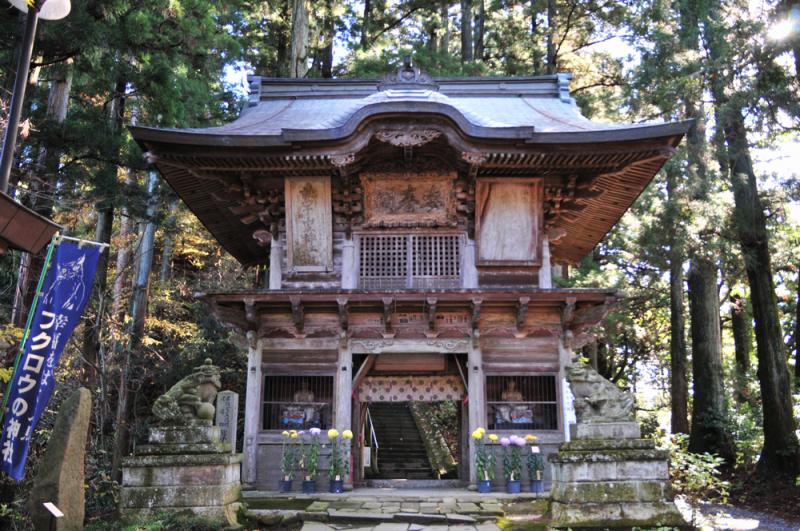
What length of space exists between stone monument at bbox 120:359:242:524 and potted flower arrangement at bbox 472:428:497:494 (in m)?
3.97

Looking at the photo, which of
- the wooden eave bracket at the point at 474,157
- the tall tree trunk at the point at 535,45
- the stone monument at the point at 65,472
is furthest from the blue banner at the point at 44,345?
the tall tree trunk at the point at 535,45

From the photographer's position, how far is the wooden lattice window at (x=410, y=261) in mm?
11320

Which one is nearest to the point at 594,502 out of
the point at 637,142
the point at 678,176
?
the point at 637,142

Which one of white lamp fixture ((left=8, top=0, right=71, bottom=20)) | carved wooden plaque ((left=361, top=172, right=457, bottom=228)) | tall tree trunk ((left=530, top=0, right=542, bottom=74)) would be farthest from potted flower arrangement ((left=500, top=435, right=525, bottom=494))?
tall tree trunk ((left=530, top=0, right=542, bottom=74))

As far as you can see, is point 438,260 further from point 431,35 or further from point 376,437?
point 431,35

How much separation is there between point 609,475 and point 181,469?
5096mm

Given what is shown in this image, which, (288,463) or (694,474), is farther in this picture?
(288,463)

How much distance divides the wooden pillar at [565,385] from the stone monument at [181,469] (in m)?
5.58

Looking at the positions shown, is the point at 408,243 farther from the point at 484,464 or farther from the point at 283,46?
the point at 283,46

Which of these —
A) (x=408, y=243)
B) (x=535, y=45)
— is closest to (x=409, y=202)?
(x=408, y=243)

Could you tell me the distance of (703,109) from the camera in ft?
51.6

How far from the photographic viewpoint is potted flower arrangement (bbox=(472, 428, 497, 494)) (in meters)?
10.1

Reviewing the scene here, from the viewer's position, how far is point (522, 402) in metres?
11.0

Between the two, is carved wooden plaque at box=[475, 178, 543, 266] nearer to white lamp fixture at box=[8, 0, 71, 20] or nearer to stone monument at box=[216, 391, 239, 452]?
stone monument at box=[216, 391, 239, 452]
